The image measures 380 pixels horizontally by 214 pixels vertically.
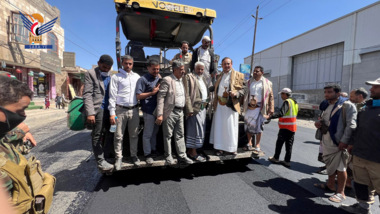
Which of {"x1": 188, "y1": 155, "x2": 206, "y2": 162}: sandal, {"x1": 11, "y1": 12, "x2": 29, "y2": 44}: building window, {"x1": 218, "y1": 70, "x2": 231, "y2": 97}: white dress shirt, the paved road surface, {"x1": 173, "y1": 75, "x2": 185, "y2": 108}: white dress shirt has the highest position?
{"x1": 11, "y1": 12, "x2": 29, "y2": 44}: building window

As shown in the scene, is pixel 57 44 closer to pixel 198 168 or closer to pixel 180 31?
pixel 180 31

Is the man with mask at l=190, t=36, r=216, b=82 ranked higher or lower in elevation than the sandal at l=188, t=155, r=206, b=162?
higher

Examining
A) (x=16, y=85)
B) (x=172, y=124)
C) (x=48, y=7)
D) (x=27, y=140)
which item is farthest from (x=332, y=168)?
(x=48, y=7)

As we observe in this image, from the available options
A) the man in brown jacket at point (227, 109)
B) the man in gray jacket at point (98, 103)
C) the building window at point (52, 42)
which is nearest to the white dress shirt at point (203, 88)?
the man in brown jacket at point (227, 109)

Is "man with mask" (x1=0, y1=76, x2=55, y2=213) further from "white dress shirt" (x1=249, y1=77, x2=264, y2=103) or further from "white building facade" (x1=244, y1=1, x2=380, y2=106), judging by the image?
"white building facade" (x1=244, y1=1, x2=380, y2=106)

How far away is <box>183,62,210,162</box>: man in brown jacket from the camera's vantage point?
11.1 feet

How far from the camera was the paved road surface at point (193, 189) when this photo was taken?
2546mm

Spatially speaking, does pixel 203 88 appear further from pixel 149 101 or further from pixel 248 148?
pixel 248 148

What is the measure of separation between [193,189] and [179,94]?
1569mm

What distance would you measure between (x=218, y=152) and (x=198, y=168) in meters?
0.58

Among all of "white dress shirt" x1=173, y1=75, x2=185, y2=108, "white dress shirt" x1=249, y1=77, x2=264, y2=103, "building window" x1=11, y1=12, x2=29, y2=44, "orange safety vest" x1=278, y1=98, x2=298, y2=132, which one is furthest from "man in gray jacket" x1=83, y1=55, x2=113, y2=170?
"building window" x1=11, y1=12, x2=29, y2=44

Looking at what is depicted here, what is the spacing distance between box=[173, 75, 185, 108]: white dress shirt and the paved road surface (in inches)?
53.2

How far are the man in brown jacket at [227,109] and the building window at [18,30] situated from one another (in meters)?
15.5

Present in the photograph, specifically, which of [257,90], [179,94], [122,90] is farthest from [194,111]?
[257,90]
